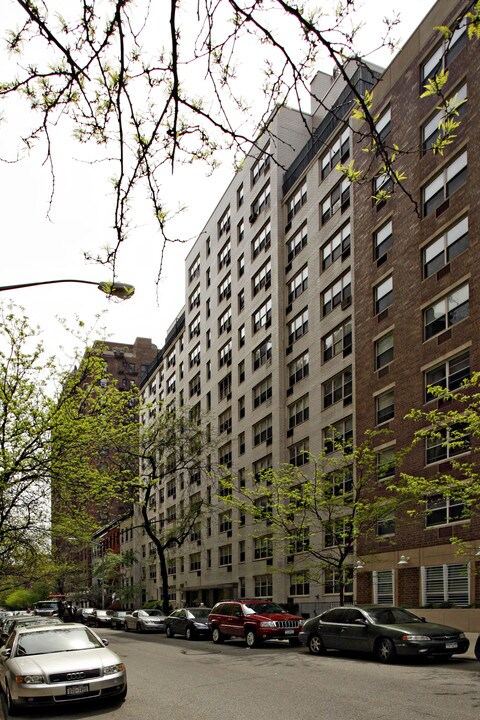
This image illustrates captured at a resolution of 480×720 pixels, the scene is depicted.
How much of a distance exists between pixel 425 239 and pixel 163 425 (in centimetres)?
2381

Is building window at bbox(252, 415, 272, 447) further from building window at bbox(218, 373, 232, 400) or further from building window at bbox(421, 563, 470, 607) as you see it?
building window at bbox(421, 563, 470, 607)

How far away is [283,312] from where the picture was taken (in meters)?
46.2

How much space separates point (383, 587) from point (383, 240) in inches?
607

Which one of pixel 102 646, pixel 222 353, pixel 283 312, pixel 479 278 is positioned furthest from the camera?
pixel 222 353

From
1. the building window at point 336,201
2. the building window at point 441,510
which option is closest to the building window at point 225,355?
the building window at point 336,201

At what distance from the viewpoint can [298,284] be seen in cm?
4481

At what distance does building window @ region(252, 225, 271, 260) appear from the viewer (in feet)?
161

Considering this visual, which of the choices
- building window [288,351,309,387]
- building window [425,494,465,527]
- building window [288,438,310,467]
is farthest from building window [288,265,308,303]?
building window [425,494,465,527]

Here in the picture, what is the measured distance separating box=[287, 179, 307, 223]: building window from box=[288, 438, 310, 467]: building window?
561 inches

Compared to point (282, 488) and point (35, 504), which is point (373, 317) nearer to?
point (282, 488)

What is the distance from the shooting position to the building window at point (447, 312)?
2792 cm

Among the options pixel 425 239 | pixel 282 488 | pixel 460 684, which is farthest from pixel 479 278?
pixel 460 684

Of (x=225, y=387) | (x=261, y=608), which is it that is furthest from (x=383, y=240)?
(x=225, y=387)

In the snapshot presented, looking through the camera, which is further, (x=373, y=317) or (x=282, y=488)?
(x=373, y=317)
